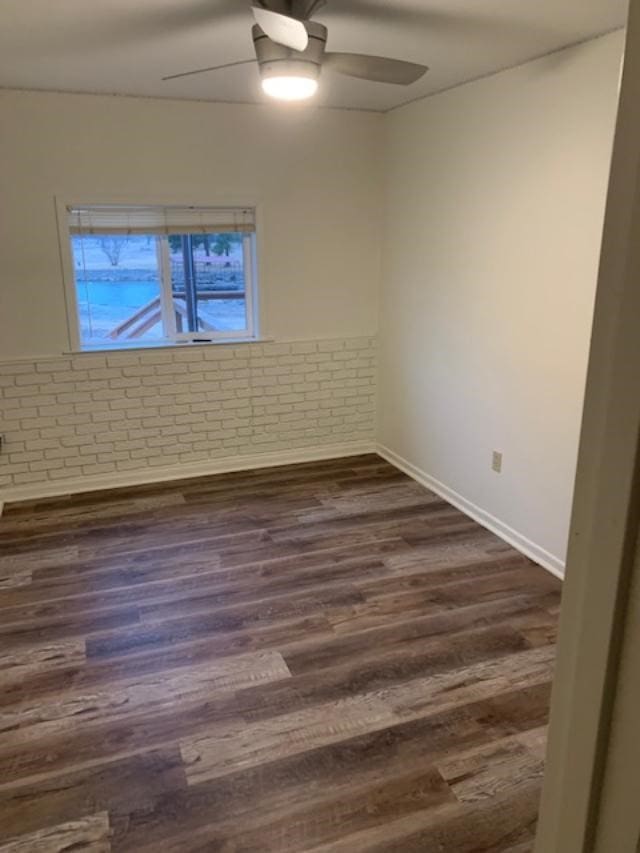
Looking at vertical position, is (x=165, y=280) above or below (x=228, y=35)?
below

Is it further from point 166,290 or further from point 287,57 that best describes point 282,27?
point 166,290

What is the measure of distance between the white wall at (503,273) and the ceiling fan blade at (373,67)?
819 mm

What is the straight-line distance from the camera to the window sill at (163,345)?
4109mm

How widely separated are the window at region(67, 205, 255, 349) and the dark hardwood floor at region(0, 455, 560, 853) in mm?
1272

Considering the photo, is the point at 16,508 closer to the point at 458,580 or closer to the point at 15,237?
the point at 15,237

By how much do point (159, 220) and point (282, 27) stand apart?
228 cm

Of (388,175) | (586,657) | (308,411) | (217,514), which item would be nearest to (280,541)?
(217,514)

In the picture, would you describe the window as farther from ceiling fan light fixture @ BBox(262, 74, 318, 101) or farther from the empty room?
ceiling fan light fixture @ BBox(262, 74, 318, 101)

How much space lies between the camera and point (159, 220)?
13.5ft

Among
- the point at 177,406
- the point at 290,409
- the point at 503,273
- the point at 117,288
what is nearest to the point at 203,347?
the point at 177,406

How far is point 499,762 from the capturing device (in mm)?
2064

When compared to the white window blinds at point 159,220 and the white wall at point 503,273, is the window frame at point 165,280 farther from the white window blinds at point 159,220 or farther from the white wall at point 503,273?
the white wall at point 503,273

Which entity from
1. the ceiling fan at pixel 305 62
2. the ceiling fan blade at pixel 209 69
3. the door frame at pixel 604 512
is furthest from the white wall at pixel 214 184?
the door frame at pixel 604 512

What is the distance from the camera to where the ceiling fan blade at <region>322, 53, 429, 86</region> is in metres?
2.48
